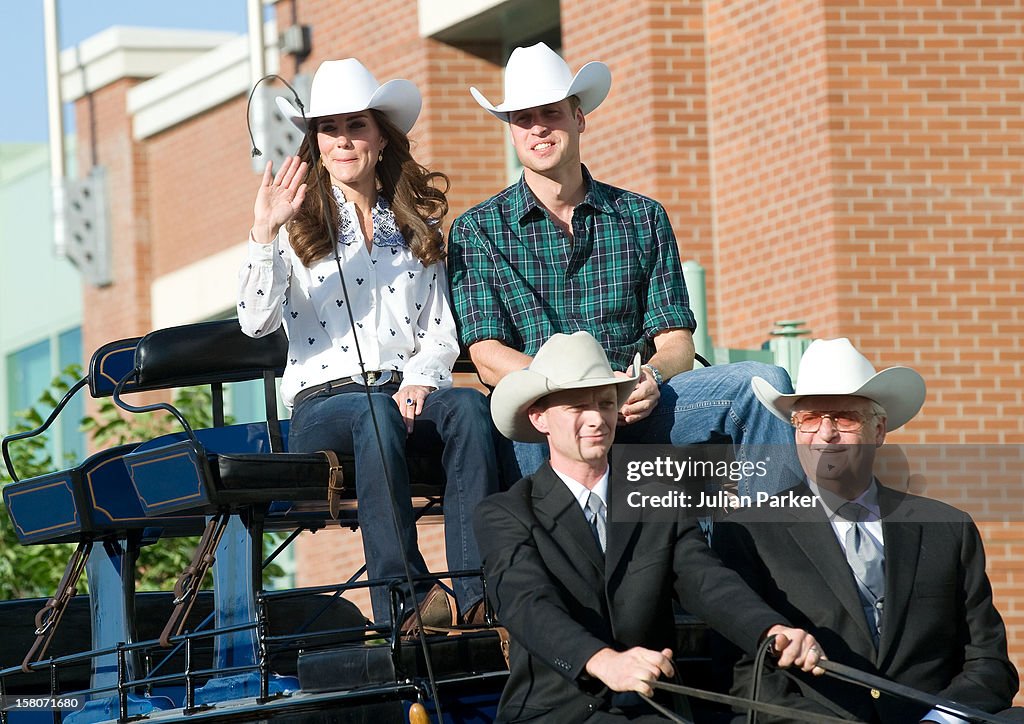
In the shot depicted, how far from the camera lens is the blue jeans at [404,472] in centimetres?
571

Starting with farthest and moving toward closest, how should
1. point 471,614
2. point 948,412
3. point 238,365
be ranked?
point 948,412 < point 238,365 < point 471,614

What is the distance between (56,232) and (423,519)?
1286 centimetres

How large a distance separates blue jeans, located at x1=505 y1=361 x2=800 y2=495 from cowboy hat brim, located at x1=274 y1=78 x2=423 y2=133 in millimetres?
1221

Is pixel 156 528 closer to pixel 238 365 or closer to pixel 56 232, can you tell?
pixel 238 365

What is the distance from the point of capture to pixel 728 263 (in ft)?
38.9

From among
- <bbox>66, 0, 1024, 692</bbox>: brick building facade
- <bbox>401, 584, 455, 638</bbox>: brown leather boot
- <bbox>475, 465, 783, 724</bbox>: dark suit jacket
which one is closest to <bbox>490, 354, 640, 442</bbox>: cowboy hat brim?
<bbox>475, 465, 783, 724</bbox>: dark suit jacket

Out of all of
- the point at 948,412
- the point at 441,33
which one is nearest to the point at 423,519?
the point at 948,412

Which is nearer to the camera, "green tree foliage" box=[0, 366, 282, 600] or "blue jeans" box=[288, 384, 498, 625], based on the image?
"blue jeans" box=[288, 384, 498, 625]

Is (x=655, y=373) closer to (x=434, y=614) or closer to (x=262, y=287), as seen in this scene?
(x=434, y=614)

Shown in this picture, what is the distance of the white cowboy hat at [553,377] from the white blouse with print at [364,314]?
80 centimetres

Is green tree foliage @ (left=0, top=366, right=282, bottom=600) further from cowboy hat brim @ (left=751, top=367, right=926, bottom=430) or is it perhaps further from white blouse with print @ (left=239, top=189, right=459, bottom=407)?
cowboy hat brim @ (left=751, top=367, right=926, bottom=430)

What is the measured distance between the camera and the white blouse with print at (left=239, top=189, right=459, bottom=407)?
6.17m

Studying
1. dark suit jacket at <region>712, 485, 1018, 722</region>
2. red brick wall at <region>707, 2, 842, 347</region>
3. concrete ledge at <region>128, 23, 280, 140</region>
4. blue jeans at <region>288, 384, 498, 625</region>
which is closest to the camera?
dark suit jacket at <region>712, 485, 1018, 722</region>

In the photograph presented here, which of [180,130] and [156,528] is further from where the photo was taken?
[180,130]
